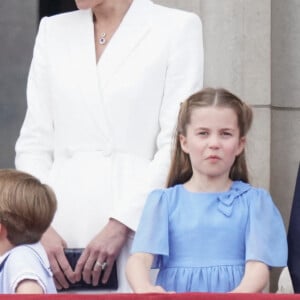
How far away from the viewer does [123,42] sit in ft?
18.0

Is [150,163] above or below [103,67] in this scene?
below

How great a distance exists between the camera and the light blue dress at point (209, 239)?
5020mm

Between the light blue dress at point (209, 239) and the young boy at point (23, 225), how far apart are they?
1.31 feet

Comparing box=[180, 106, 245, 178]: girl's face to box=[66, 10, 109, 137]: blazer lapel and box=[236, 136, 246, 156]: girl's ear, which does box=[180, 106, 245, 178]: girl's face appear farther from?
box=[66, 10, 109, 137]: blazer lapel

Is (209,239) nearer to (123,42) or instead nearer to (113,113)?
(113,113)

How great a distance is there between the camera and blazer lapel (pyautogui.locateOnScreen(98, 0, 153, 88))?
5484mm

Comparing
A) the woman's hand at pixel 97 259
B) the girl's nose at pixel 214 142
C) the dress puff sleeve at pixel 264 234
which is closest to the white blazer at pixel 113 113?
the woman's hand at pixel 97 259

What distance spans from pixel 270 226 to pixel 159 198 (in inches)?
16.3

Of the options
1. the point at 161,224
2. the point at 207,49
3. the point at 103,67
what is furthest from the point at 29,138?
the point at 207,49

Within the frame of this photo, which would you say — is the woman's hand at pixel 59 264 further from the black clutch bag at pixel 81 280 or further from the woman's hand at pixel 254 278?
the woman's hand at pixel 254 278

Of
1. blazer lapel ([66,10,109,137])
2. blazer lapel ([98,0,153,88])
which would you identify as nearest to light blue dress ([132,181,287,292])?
blazer lapel ([66,10,109,137])

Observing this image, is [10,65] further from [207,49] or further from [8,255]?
[8,255]

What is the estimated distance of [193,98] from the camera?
5270 millimetres

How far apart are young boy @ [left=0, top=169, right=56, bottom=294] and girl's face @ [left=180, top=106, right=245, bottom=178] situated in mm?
587
